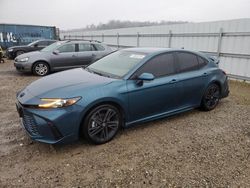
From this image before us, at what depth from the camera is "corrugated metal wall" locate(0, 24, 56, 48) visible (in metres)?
18.0

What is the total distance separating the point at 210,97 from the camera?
16.3 ft

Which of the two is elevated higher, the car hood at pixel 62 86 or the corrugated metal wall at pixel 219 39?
the corrugated metal wall at pixel 219 39

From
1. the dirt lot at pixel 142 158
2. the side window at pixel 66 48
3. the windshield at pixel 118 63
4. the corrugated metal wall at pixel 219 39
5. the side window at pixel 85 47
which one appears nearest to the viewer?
the dirt lot at pixel 142 158

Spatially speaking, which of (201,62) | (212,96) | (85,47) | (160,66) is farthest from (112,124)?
(85,47)

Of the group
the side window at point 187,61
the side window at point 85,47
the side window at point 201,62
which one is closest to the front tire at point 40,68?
the side window at point 85,47

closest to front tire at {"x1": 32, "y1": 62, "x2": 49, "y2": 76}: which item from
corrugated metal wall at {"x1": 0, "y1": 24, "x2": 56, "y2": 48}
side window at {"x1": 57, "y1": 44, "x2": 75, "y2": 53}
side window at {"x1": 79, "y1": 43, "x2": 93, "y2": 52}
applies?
side window at {"x1": 57, "y1": 44, "x2": 75, "y2": 53}

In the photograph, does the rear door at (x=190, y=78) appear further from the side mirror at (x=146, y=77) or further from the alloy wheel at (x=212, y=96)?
the side mirror at (x=146, y=77)

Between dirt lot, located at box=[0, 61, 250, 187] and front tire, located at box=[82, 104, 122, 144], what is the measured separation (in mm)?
146

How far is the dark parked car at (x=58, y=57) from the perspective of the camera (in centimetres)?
877

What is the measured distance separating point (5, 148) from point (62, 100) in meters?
1.22

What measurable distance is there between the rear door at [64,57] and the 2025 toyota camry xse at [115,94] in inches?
197

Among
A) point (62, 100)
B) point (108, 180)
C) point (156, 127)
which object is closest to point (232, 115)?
point (156, 127)

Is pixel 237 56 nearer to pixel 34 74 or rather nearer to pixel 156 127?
pixel 156 127

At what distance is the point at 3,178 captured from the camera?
2.66 meters
